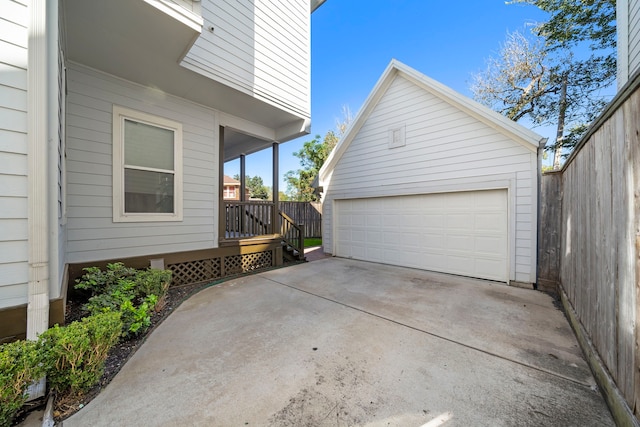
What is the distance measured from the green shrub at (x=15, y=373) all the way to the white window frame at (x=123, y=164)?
3113 millimetres

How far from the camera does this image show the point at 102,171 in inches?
160

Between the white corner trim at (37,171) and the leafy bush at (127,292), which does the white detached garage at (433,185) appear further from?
the white corner trim at (37,171)

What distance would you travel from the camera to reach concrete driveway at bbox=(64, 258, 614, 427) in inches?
70.2

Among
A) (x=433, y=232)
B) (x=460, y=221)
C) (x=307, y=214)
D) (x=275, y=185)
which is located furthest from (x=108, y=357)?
(x=307, y=214)

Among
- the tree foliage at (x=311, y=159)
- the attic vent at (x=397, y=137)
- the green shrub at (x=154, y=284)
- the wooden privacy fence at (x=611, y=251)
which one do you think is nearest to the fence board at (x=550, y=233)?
the wooden privacy fence at (x=611, y=251)

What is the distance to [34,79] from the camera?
6.42ft

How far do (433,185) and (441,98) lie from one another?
2.15 metres

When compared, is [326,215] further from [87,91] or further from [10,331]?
[10,331]

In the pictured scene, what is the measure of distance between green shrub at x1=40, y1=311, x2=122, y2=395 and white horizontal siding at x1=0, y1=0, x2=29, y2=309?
0.50 meters

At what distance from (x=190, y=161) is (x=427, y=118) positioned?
577 centimetres

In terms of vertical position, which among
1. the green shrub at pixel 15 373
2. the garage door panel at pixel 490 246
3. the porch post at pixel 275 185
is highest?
the porch post at pixel 275 185

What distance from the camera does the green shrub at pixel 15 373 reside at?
1479 mm

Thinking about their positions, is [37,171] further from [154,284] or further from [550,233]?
[550,233]

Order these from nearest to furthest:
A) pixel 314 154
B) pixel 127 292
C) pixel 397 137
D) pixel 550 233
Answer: pixel 127 292
pixel 550 233
pixel 397 137
pixel 314 154
